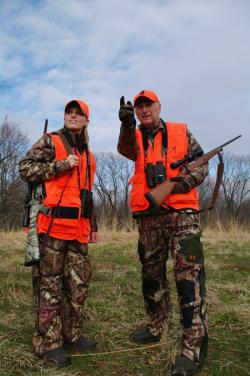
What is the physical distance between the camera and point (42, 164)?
3885 mm

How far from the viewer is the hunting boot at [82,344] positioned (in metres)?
3.99

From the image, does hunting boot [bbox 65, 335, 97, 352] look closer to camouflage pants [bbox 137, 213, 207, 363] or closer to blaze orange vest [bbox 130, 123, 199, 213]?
camouflage pants [bbox 137, 213, 207, 363]

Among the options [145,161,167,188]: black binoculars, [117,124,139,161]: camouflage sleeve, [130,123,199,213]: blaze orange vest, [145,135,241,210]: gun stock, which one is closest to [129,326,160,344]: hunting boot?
[130,123,199,213]: blaze orange vest

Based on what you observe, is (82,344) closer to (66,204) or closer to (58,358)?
(58,358)

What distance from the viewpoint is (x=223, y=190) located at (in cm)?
5925

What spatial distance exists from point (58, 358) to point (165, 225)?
1563 millimetres

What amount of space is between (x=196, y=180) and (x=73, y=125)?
4.55 ft

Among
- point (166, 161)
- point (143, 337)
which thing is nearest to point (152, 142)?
point (166, 161)

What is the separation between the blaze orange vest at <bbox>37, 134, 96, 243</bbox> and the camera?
3828 mm

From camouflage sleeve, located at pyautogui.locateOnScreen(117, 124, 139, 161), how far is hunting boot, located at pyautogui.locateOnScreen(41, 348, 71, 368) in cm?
200

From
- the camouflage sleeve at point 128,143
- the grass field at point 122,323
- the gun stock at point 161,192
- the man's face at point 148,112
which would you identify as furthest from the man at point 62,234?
the gun stock at point 161,192

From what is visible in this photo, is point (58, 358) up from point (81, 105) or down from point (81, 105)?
down

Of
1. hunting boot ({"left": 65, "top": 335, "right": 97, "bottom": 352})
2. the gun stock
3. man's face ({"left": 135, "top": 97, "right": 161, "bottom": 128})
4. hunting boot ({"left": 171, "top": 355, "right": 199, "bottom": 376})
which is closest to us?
hunting boot ({"left": 171, "top": 355, "right": 199, "bottom": 376})

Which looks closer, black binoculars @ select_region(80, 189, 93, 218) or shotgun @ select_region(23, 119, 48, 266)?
shotgun @ select_region(23, 119, 48, 266)
